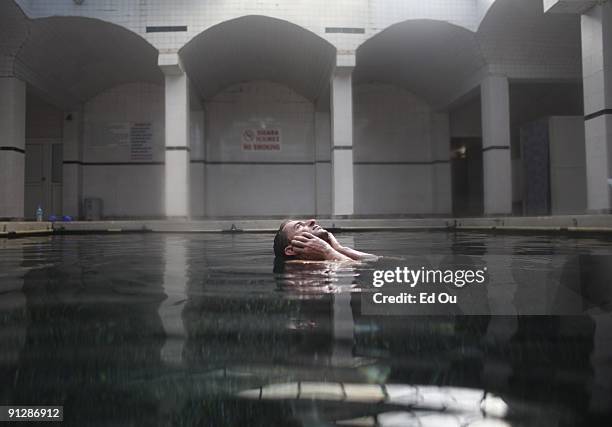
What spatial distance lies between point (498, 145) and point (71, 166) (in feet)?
51.3

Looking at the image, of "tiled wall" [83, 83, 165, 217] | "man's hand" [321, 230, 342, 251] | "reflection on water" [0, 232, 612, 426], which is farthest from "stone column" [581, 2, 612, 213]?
"tiled wall" [83, 83, 165, 217]

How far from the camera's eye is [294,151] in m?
18.5

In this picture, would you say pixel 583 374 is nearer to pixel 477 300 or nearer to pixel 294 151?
pixel 477 300

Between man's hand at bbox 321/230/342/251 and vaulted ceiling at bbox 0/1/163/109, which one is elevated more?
vaulted ceiling at bbox 0/1/163/109

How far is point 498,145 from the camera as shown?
13.7 m

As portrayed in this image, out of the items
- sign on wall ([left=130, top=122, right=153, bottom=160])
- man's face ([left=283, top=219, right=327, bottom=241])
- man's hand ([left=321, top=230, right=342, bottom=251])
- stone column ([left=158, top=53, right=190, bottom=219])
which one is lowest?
man's hand ([left=321, top=230, right=342, bottom=251])

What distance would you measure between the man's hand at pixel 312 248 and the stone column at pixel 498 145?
1144 cm

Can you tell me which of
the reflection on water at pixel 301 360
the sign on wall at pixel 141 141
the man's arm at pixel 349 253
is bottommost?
the reflection on water at pixel 301 360

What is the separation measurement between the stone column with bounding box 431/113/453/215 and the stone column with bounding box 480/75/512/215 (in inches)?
184

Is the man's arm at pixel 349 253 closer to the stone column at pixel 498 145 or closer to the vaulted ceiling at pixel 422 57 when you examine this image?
the vaulted ceiling at pixel 422 57

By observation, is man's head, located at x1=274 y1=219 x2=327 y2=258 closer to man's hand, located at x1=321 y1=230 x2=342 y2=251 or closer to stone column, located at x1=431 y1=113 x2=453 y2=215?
man's hand, located at x1=321 y1=230 x2=342 y2=251

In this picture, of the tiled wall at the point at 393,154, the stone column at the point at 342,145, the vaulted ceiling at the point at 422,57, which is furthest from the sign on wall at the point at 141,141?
the vaulted ceiling at the point at 422,57

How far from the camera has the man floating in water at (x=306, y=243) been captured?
3467 mm

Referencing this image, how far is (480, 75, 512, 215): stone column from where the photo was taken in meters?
13.5
